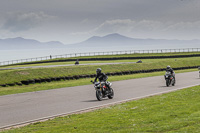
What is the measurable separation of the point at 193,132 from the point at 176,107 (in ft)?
13.8

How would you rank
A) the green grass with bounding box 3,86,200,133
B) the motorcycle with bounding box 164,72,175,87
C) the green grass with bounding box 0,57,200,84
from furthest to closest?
the green grass with bounding box 0,57,200,84 → the motorcycle with bounding box 164,72,175,87 → the green grass with bounding box 3,86,200,133

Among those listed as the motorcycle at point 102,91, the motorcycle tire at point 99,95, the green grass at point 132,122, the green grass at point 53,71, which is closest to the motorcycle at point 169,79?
the motorcycle at point 102,91

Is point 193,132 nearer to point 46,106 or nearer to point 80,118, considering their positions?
point 80,118

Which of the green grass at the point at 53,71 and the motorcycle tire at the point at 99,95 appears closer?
the motorcycle tire at the point at 99,95

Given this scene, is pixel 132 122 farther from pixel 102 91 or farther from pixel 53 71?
pixel 53 71

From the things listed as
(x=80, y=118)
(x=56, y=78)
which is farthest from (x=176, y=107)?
(x=56, y=78)

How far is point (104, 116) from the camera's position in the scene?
10.9 m

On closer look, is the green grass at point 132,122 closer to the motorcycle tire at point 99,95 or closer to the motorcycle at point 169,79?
the motorcycle tire at point 99,95

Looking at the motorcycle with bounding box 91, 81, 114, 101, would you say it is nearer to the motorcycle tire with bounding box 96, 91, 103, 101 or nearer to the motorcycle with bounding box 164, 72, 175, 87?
the motorcycle tire with bounding box 96, 91, 103, 101

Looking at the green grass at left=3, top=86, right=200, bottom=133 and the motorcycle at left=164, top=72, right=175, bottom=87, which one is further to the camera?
the motorcycle at left=164, top=72, right=175, bottom=87

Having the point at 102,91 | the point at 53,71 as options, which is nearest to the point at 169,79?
the point at 102,91

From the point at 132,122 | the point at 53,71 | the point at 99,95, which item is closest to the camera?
the point at 132,122

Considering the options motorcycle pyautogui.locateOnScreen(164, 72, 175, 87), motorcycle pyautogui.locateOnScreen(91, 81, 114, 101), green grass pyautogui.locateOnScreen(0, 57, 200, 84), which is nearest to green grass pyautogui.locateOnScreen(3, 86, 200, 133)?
motorcycle pyautogui.locateOnScreen(91, 81, 114, 101)

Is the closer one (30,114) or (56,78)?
(30,114)
